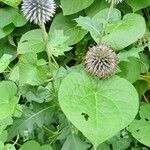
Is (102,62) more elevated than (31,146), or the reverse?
(102,62)

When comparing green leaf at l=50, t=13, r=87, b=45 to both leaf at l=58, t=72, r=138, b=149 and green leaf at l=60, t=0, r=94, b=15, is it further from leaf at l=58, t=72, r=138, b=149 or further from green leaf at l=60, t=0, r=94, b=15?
leaf at l=58, t=72, r=138, b=149

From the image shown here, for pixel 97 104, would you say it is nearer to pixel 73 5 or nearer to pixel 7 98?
pixel 7 98

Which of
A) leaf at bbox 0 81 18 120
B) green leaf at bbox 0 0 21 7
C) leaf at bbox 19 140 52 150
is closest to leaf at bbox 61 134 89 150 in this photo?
leaf at bbox 19 140 52 150

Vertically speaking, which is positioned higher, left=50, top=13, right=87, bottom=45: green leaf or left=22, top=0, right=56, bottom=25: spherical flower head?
left=22, top=0, right=56, bottom=25: spherical flower head

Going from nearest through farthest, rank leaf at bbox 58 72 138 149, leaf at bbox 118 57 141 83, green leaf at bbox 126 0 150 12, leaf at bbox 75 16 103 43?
leaf at bbox 58 72 138 149
leaf at bbox 75 16 103 43
leaf at bbox 118 57 141 83
green leaf at bbox 126 0 150 12

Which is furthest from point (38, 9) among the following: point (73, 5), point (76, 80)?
point (73, 5)

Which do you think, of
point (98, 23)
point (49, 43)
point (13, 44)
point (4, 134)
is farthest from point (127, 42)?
point (13, 44)

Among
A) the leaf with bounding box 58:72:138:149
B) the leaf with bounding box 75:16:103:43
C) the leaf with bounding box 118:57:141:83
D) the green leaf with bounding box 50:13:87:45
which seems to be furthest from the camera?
the green leaf with bounding box 50:13:87:45
